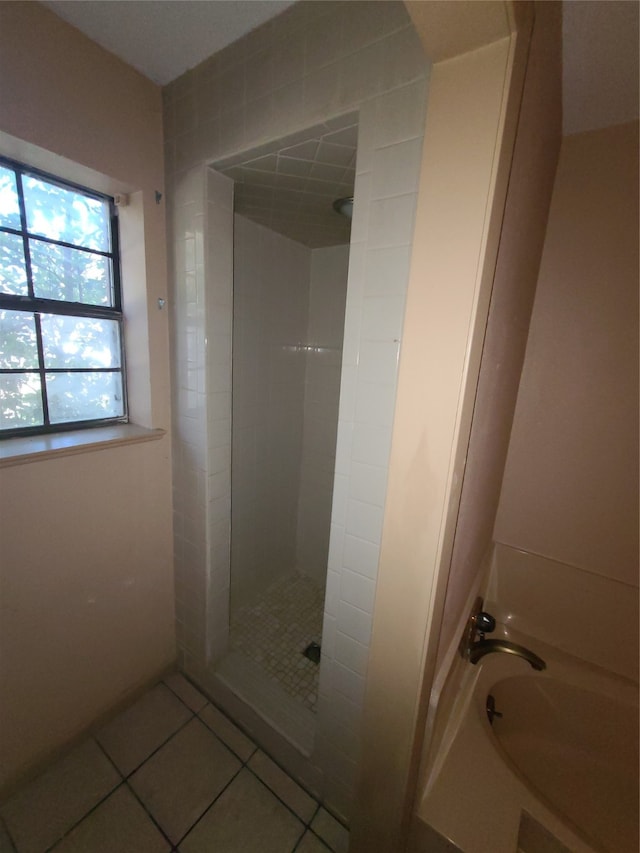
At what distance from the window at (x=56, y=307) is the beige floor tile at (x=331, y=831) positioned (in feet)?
5.15

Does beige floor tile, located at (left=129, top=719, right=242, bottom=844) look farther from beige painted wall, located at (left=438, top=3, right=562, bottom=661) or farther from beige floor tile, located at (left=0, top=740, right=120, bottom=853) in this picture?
beige painted wall, located at (left=438, top=3, right=562, bottom=661)

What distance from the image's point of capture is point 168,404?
4.33 ft

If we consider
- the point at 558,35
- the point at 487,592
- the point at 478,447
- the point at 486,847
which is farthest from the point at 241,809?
the point at 558,35

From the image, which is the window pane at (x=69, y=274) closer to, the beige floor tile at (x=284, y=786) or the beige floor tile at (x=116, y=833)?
the beige floor tile at (x=116, y=833)

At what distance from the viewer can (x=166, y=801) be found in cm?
109

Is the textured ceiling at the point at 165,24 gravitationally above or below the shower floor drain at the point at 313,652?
above

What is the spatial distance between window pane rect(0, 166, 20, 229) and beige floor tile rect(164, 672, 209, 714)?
1.86 metres

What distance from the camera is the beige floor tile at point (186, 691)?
1410 millimetres

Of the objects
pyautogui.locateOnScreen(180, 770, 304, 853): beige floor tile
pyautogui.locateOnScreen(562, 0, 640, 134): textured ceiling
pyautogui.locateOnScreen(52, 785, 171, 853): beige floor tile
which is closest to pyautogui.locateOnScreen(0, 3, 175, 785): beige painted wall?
pyautogui.locateOnScreen(52, 785, 171, 853): beige floor tile

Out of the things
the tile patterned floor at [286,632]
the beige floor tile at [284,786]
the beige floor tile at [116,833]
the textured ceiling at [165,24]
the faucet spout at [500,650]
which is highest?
the textured ceiling at [165,24]

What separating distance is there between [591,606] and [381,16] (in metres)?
2.12

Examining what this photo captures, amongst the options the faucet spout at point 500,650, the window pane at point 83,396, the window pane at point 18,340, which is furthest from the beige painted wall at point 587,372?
the window pane at point 18,340

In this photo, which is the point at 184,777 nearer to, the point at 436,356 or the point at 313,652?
the point at 313,652

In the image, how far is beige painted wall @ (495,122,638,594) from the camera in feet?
4.21
